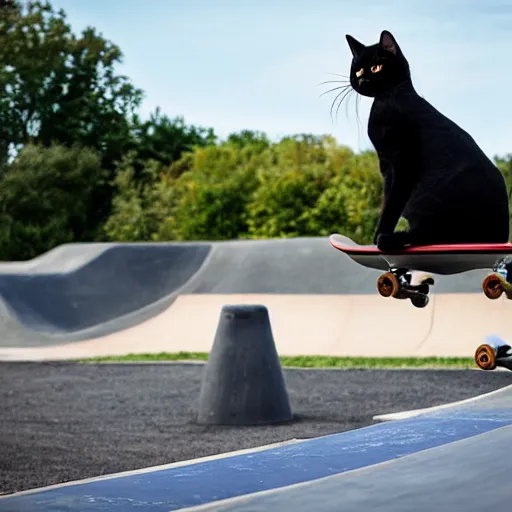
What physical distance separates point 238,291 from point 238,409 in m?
9.90

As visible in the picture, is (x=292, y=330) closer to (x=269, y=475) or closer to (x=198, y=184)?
(x=269, y=475)

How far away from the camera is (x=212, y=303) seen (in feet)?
63.3

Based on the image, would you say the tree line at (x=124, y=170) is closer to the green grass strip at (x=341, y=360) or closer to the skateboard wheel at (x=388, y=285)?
the green grass strip at (x=341, y=360)

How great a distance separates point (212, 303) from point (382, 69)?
14.9 metres

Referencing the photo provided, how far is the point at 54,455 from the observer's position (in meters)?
7.82

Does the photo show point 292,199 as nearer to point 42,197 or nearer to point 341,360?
point 42,197

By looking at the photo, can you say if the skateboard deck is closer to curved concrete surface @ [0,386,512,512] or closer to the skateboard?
the skateboard

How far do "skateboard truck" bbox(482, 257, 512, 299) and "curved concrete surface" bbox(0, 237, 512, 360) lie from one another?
11269 mm

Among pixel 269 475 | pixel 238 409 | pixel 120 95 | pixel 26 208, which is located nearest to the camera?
pixel 269 475

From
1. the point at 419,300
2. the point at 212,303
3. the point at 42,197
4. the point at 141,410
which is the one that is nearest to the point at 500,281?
the point at 419,300

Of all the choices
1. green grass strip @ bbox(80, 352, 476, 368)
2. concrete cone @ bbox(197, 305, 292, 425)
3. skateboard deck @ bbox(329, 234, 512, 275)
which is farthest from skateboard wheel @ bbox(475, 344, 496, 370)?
green grass strip @ bbox(80, 352, 476, 368)

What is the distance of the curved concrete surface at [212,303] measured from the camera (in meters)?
16.7

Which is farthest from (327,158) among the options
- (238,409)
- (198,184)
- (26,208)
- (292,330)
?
(238,409)

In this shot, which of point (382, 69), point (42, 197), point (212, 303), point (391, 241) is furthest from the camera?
point (42, 197)
